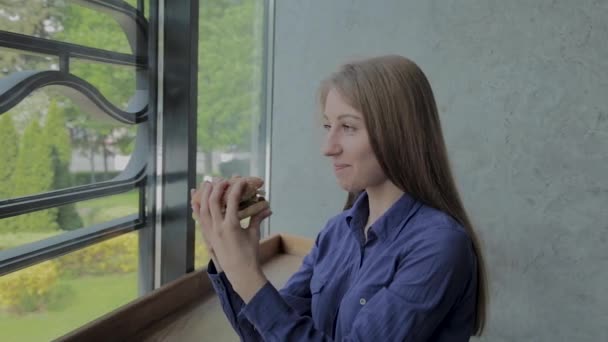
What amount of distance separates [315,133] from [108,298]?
0.98m

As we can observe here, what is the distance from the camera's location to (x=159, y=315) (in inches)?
46.6

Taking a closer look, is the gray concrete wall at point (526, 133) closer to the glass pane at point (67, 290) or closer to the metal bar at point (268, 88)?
the metal bar at point (268, 88)

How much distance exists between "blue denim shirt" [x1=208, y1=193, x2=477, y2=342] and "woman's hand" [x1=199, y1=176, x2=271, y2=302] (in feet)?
0.09

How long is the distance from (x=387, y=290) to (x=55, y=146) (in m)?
0.84

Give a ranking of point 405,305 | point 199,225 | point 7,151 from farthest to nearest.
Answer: point 7,151
point 199,225
point 405,305

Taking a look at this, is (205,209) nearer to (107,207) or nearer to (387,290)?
(387,290)

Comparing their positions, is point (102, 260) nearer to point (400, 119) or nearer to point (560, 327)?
point (400, 119)

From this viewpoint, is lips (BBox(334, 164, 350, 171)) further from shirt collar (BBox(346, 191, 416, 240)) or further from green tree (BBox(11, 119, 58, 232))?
green tree (BBox(11, 119, 58, 232))

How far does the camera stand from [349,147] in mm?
770

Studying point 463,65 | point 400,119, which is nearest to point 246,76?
point 463,65

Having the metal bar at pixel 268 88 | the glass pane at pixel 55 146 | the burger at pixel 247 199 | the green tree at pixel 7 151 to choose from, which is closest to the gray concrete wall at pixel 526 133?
the metal bar at pixel 268 88

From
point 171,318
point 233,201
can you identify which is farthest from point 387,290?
point 171,318

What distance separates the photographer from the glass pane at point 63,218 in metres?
1.01

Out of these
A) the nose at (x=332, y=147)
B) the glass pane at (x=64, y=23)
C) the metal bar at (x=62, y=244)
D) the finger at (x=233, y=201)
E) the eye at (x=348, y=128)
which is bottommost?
the metal bar at (x=62, y=244)
